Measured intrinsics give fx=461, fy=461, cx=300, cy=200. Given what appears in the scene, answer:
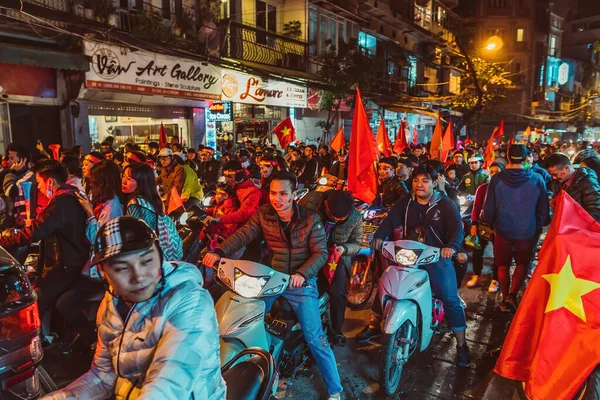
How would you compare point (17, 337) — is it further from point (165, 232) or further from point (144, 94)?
point (144, 94)

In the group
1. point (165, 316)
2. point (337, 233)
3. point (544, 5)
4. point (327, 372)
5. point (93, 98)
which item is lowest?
point (327, 372)

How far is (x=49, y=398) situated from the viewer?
6.00ft

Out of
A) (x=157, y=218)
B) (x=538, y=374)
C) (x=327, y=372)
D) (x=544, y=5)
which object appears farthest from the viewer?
(x=544, y=5)

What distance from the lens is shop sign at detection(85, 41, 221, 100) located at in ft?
36.4

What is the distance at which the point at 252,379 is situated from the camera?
8.21ft

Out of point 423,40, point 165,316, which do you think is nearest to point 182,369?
point 165,316

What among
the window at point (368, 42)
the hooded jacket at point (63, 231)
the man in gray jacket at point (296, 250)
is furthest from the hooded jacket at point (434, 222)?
the window at point (368, 42)

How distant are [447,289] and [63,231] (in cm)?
354

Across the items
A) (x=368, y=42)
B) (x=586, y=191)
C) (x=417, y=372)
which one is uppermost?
(x=368, y=42)

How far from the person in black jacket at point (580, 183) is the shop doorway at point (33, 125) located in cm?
1106

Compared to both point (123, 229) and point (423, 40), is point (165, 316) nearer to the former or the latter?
point (123, 229)

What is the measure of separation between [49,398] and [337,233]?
3.18 metres

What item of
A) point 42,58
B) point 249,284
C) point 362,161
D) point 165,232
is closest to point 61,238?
point 165,232

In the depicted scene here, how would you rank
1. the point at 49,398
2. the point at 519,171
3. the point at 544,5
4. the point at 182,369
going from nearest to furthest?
the point at 182,369, the point at 49,398, the point at 519,171, the point at 544,5
